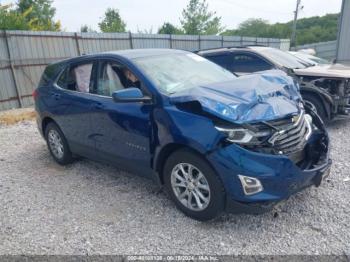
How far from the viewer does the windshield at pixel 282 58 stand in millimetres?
6972

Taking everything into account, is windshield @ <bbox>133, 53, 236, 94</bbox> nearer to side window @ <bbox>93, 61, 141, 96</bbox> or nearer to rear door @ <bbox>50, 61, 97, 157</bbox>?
side window @ <bbox>93, 61, 141, 96</bbox>

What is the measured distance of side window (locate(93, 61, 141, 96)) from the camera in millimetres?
3887

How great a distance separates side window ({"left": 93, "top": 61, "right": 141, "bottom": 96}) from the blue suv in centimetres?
1

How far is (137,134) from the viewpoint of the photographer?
145 inches

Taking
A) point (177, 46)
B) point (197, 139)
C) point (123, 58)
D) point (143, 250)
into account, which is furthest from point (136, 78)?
point (177, 46)

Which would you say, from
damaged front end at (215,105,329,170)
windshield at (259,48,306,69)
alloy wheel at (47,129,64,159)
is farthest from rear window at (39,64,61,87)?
windshield at (259,48,306,69)

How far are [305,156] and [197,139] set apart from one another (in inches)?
46.7

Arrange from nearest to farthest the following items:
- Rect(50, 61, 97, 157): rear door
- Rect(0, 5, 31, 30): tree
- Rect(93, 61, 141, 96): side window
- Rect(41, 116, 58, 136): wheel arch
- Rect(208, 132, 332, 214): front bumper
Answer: Rect(208, 132, 332, 214): front bumper, Rect(93, 61, 141, 96): side window, Rect(50, 61, 97, 157): rear door, Rect(41, 116, 58, 136): wheel arch, Rect(0, 5, 31, 30): tree

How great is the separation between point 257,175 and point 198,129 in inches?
26.6

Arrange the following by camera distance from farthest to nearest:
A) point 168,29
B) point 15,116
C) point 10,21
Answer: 1. point 168,29
2. point 10,21
3. point 15,116

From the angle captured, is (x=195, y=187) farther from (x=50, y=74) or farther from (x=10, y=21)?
(x=10, y=21)

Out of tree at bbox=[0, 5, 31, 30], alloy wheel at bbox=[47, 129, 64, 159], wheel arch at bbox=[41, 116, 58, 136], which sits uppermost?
tree at bbox=[0, 5, 31, 30]

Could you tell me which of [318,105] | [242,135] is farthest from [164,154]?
[318,105]

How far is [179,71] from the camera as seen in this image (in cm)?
400
